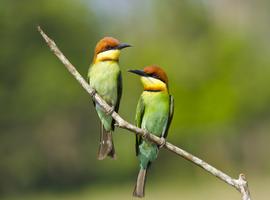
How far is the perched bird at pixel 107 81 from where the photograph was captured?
11.8ft

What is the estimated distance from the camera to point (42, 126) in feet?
76.4

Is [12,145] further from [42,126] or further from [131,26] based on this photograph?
[131,26]

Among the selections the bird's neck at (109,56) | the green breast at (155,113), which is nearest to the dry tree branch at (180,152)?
the bird's neck at (109,56)

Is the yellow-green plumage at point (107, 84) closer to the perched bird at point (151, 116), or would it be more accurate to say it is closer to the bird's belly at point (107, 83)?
the bird's belly at point (107, 83)

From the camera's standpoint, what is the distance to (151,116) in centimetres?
411

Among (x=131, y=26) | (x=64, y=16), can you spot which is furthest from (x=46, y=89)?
(x=131, y=26)

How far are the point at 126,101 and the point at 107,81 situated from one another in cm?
1904

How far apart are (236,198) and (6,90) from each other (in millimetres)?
6238

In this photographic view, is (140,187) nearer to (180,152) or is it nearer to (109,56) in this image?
(109,56)

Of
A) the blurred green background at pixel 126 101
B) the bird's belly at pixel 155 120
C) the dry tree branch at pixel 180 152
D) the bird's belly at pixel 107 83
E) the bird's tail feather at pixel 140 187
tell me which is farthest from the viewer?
the blurred green background at pixel 126 101

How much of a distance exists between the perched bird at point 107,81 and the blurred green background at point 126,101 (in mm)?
15634

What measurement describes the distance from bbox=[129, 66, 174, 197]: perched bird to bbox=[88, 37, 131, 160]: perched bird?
0.14 meters

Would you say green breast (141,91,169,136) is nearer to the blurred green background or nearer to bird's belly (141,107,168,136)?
bird's belly (141,107,168,136)

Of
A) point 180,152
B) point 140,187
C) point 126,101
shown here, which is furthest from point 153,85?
point 126,101
